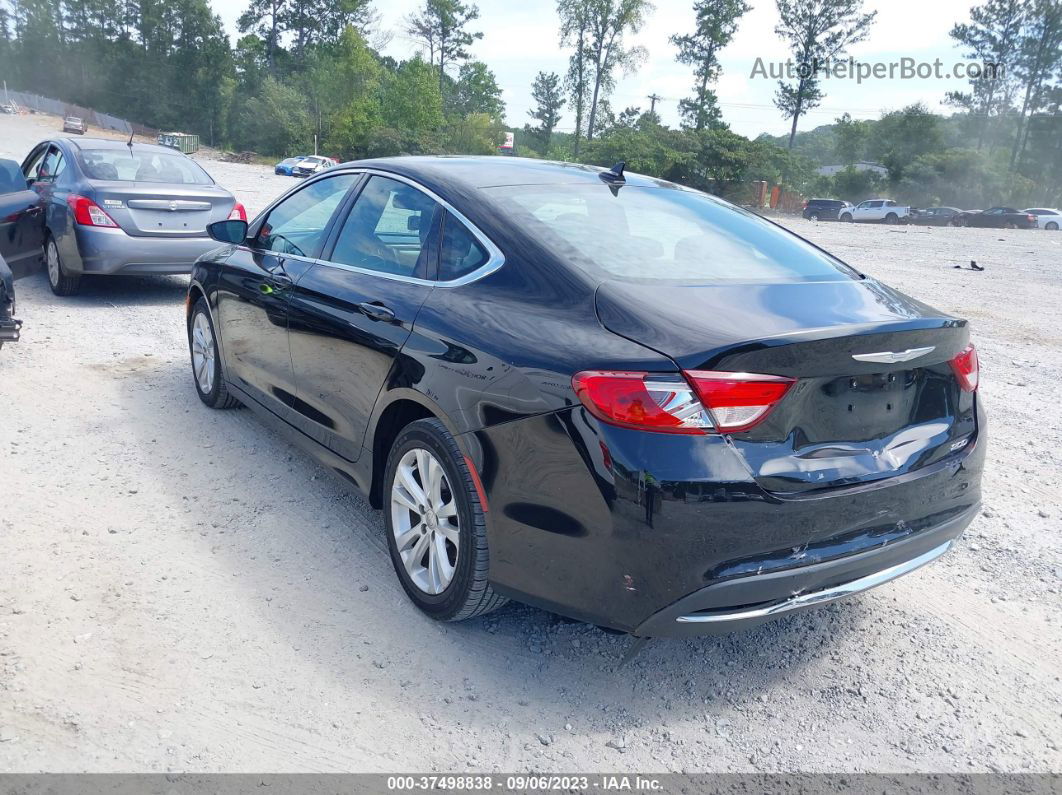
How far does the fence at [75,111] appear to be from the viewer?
8375cm

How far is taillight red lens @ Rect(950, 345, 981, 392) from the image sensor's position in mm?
2961

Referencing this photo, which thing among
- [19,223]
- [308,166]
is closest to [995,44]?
[308,166]

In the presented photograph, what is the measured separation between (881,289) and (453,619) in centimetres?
201

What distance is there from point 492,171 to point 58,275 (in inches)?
261

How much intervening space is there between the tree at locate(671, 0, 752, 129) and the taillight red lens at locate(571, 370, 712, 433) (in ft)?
233

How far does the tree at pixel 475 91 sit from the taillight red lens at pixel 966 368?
8964 centimetres

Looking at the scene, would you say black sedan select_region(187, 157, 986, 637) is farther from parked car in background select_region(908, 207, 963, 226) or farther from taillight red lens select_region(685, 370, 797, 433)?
parked car in background select_region(908, 207, 963, 226)

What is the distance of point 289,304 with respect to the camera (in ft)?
13.5

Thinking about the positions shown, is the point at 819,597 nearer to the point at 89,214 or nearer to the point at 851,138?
the point at 89,214

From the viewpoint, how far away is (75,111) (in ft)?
285

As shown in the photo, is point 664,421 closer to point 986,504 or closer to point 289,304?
point 289,304

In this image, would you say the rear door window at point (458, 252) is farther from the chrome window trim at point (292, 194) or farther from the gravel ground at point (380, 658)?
the gravel ground at point (380, 658)

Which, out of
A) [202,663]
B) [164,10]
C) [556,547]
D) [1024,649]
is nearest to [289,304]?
[202,663]

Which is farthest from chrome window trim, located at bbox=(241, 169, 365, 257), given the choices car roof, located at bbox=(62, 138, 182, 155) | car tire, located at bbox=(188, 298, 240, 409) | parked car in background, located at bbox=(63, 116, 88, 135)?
parked car in background, located at bbox=(63, 116, 88, 135)
